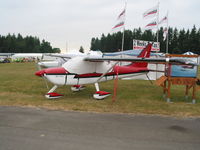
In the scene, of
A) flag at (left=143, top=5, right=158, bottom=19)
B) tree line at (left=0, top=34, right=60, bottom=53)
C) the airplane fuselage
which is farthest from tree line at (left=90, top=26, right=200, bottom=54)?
the airplane fuselage

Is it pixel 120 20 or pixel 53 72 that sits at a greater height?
pixel 120 20

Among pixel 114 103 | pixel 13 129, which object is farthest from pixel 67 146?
pixel 114 103

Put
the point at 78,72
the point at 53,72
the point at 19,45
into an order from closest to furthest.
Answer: the point at 53,72, the point at 78,72, the point at 19,45

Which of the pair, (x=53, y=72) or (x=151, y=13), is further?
(x=151, y=13)

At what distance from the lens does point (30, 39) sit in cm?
11681

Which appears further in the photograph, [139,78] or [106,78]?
[139,78]

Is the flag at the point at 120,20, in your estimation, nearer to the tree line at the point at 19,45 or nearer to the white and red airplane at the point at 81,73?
the white and red airplane at the point at 81,73

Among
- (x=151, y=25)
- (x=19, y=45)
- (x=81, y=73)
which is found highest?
(x=19, y=45)

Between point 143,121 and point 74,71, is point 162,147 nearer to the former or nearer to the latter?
point 143,121

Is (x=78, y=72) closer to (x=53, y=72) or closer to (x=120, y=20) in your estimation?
(x=53, y=72)

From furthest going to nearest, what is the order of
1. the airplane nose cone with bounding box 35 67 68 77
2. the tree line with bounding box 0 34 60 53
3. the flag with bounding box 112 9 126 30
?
Answer: 1. the tree line with bounding box 0 34 60 53
2. the flag with bounding box 112 9 126 30
3. the airplane nose cone with bounding box 35 67 68 77

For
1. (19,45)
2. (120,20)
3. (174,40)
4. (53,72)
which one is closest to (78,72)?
(53,72)

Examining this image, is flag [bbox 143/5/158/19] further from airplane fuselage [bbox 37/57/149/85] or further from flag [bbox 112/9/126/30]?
airplane fuselage [bbox 37/57/149/85]

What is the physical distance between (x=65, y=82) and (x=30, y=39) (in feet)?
388
